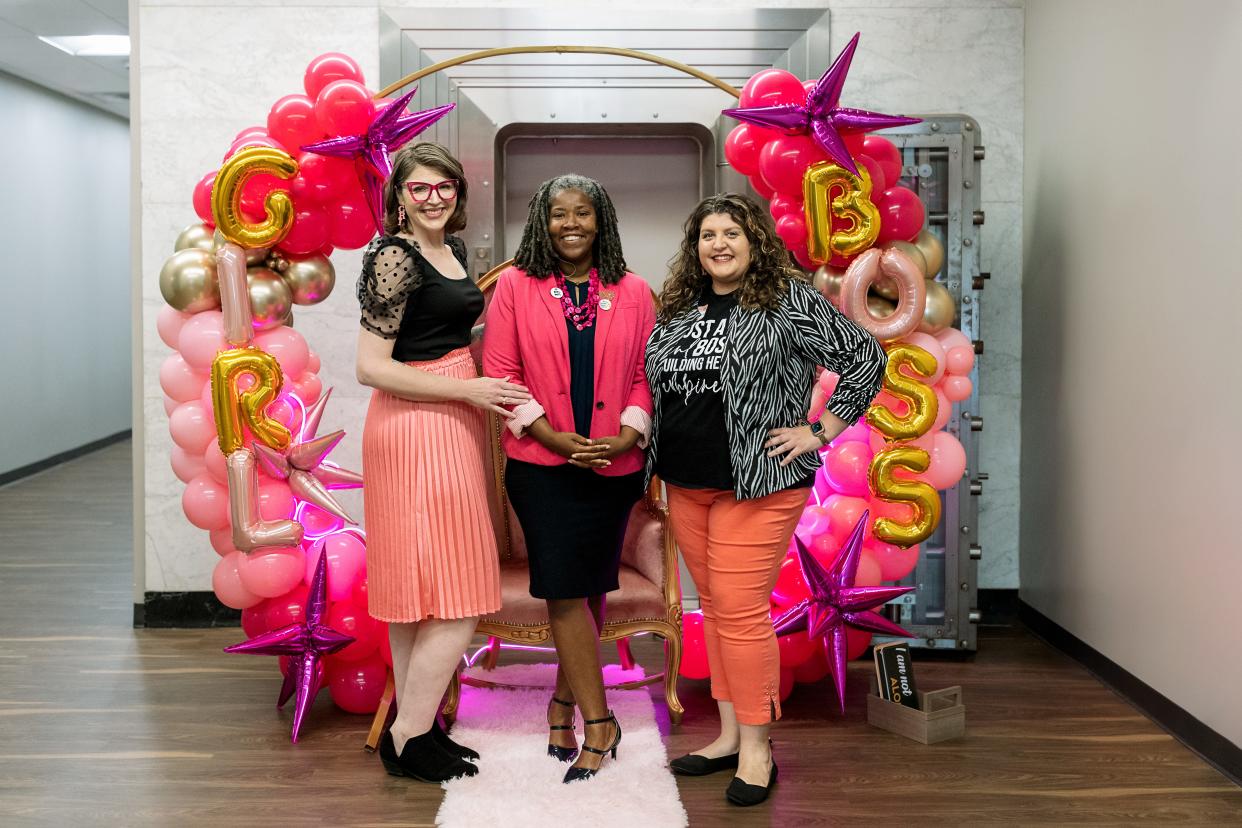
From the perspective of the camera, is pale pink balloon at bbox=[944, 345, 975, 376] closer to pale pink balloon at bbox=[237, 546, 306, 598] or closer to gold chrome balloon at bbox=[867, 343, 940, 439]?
gold chrome balloon at bbox=[867, 343, 940, 439]

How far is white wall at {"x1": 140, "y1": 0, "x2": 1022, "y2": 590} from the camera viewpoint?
4285 millimetres

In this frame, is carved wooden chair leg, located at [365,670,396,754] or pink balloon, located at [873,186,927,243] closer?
carved wooden chair leg, located at [365,670,396,754]

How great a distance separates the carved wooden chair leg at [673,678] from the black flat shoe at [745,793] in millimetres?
543

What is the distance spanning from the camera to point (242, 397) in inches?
122

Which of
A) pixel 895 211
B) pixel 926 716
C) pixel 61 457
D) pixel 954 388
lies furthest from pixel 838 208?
pixel 61 457

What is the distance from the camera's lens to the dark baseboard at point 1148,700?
114 inches

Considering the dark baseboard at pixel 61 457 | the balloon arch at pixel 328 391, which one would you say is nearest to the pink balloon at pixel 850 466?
the balloon arch at pixel 328 391

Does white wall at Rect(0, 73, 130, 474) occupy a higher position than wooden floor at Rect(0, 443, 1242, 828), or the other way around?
white wall at Rect(0, 73, 130, 474)

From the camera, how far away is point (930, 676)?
12.4 feet

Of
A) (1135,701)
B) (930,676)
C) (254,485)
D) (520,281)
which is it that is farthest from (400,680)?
(1135,701)

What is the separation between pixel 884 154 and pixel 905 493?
1042 mm

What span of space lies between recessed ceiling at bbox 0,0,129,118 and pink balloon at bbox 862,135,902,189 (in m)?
4.59

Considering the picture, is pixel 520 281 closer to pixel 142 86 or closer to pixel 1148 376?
pixel 1148 376

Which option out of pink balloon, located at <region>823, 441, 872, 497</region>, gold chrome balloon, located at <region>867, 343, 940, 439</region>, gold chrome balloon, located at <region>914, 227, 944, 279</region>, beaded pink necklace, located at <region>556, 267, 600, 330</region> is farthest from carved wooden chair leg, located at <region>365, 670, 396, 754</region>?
gold chrome balloon, located at <region>914, 227, 944, 279</region>
